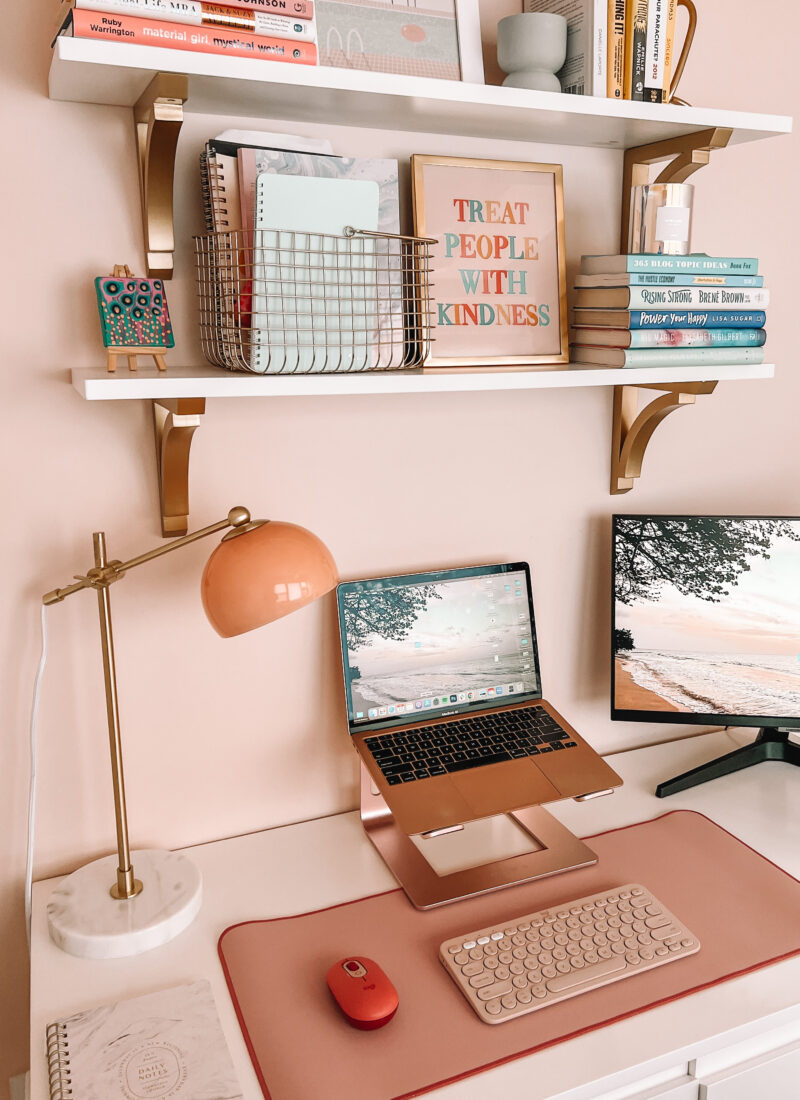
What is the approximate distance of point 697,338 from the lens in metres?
1.16

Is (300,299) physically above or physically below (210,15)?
below

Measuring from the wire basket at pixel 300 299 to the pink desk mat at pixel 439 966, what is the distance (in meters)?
0.67

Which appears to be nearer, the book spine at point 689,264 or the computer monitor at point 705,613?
the book spine at point 689,264

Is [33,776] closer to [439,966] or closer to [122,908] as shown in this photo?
[122,908]

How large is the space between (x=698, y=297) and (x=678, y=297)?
0.10 ft

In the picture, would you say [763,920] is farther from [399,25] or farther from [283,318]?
[399,25]

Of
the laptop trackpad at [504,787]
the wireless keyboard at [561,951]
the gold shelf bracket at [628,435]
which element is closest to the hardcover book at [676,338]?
the gold shelf bracket at [628,435]

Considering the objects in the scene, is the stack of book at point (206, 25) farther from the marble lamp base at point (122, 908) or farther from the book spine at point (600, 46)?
the marble lamp base at point (122, 908)

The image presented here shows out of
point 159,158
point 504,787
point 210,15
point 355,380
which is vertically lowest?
point 504,787

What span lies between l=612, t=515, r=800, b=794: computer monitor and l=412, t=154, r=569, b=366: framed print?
0.34 m

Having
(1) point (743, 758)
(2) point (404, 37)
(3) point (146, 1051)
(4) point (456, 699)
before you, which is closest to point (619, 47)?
(2) point (404, 37)

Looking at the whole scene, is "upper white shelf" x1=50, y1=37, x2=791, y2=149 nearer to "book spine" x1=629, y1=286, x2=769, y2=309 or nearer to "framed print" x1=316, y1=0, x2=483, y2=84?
"framed print" x1=316, y1=0, x2=483, y2=84

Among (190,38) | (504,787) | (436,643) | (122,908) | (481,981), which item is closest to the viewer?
(190,38)

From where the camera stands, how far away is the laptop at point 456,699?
117 cm
